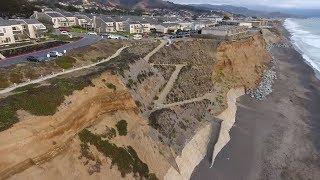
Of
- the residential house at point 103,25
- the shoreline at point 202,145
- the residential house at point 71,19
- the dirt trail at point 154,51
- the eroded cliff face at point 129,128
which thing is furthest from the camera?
the residential house at point 71,19

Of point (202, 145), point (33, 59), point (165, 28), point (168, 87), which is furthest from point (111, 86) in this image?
point (165, 28)

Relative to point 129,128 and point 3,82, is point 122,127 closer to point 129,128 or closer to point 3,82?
point 129,128

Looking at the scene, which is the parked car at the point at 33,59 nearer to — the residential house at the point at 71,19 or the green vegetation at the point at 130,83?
the green vegetation at the point at 130,83

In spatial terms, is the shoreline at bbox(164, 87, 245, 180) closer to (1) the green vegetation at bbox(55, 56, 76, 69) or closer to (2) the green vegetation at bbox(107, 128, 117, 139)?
(2) the green vegetation at bbox(107, 128, 117, 139)

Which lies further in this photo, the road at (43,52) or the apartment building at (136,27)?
the apartment building at (136,27)

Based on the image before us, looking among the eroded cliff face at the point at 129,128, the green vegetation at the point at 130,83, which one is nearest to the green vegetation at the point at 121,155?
the eroded cliff face at the point at 129,128

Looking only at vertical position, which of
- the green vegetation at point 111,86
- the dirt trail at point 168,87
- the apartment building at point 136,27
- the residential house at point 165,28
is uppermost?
the green vegetation at point 111,86

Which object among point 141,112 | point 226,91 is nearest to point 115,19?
point 226,91

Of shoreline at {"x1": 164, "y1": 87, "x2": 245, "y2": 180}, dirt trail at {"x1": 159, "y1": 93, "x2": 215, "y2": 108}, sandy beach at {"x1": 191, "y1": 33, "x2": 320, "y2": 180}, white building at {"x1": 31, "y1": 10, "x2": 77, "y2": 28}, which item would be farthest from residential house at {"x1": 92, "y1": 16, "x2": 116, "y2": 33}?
shoreline at {"x1": 164, "y1": 87, "x2": 245, "y2": 180}
